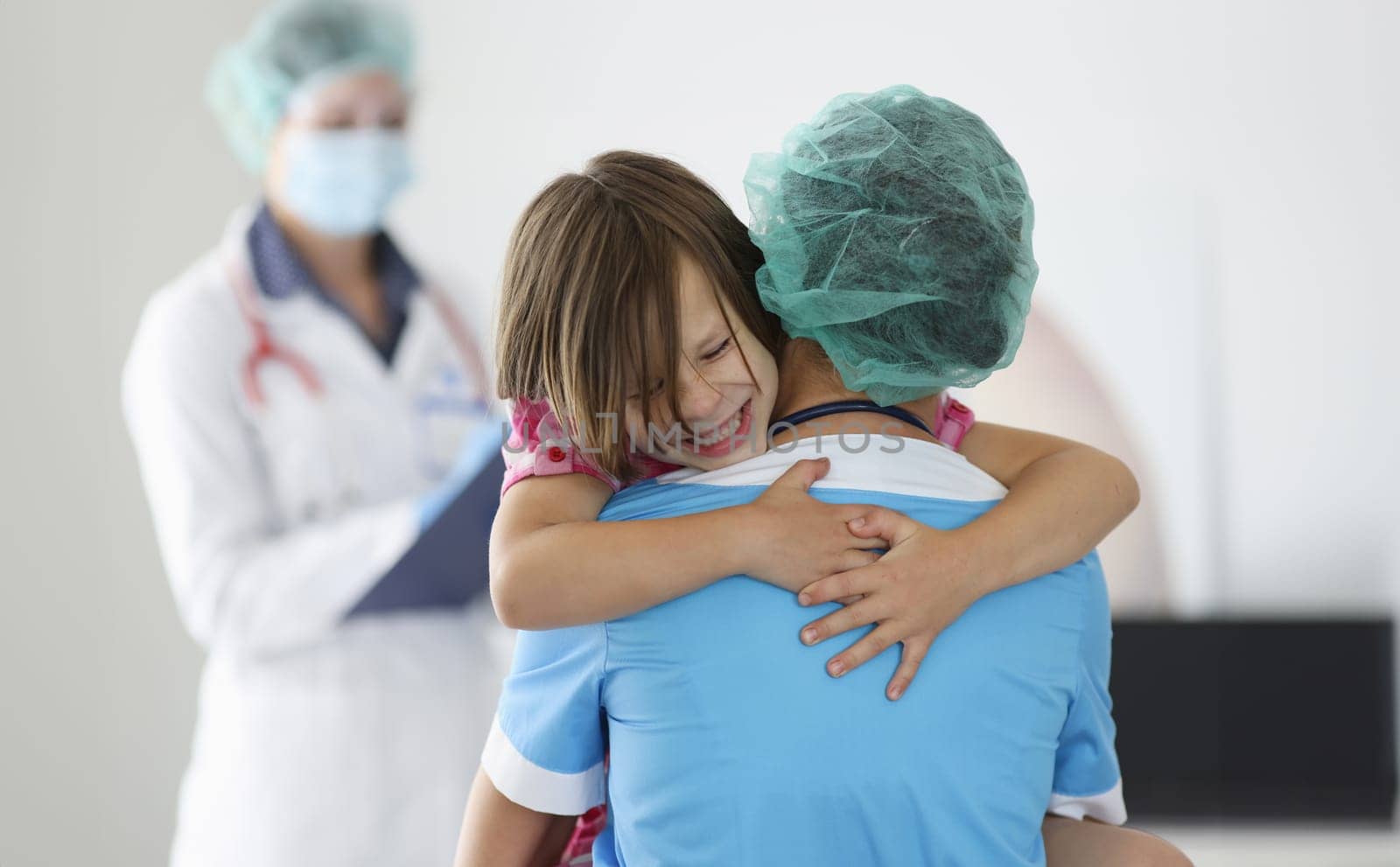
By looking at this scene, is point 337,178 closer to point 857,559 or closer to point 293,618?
point 293,618

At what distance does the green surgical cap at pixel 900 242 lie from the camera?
83cm

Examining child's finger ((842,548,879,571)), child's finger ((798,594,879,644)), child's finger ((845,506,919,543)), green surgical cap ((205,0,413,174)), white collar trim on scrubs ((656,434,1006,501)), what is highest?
green surgical cap ((205,0,413,174))

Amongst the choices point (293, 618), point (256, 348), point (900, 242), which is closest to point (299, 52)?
point (256, 348)

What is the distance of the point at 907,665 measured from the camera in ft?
2.52

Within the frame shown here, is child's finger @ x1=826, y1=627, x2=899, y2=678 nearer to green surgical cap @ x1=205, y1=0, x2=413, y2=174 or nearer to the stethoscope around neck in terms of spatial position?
the stethoscope around neck

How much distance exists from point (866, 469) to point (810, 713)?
16 cm

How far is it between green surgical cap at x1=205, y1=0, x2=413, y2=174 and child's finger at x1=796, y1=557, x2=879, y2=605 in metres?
1.64

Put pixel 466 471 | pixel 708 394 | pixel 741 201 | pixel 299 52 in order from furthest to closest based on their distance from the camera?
pixel 741 201
pixel 299 52
pixel 466 471
pixel 708 394

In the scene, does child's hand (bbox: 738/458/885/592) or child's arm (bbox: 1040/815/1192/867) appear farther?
child's arm (bbox: 1040/815/1192/867)

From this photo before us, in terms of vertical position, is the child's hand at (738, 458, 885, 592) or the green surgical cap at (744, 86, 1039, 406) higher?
the green surgical cap at (744, 86, 1039, 406)

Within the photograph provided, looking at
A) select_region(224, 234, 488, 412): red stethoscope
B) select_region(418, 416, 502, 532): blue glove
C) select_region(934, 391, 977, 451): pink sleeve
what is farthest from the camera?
select_region(224, 234, 488, 412): red stethoscope

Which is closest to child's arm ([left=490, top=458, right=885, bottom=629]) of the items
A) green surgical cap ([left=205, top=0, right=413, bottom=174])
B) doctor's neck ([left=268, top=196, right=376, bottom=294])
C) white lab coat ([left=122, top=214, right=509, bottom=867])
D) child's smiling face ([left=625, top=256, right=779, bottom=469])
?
child's smiling face ([left=625, top=256, right=779, bottom=469])

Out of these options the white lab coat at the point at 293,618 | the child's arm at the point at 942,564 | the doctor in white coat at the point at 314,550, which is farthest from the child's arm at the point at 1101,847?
the white lab coat at the point at 293,618

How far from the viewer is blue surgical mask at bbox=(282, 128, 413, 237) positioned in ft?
6.83
